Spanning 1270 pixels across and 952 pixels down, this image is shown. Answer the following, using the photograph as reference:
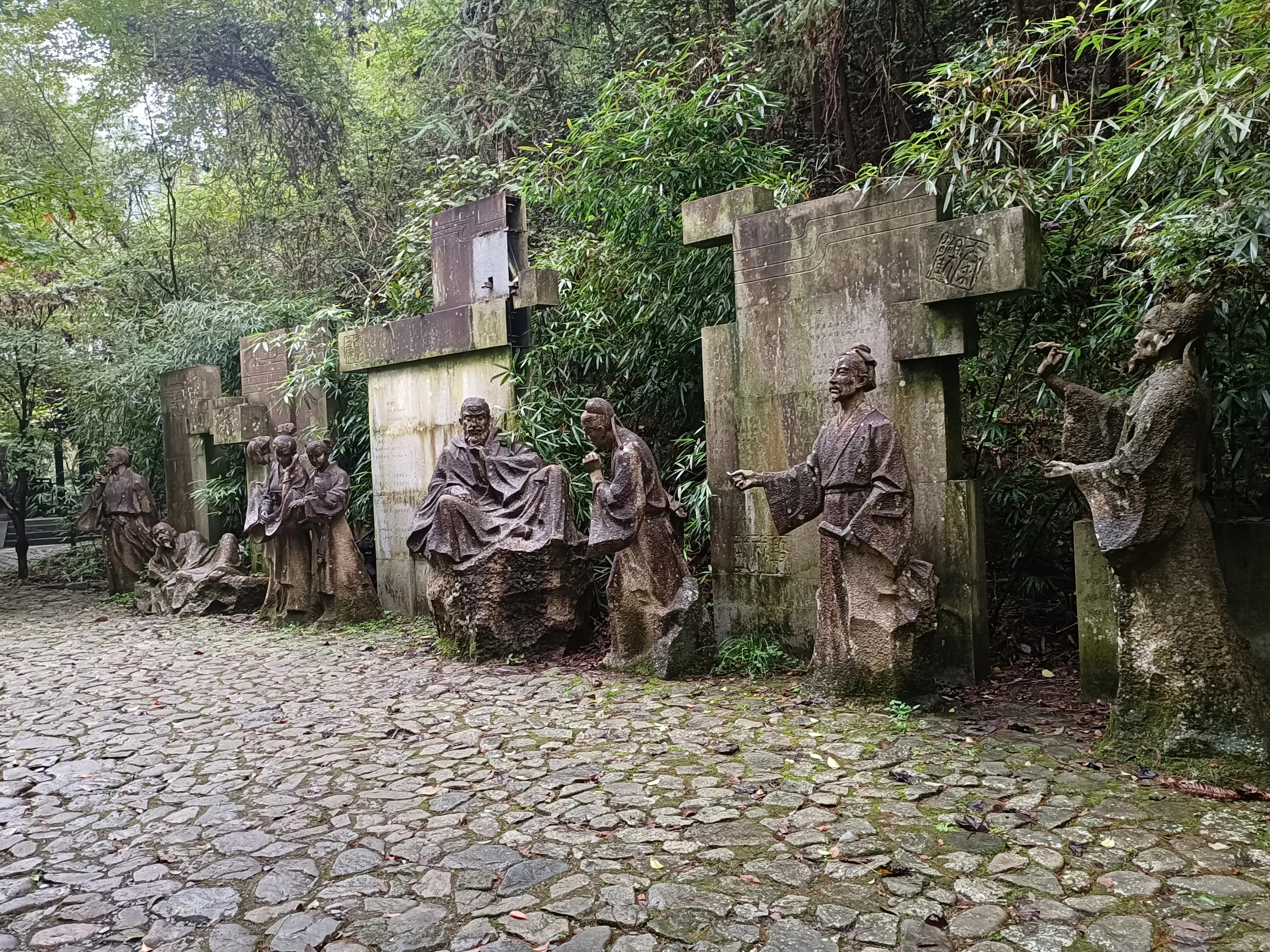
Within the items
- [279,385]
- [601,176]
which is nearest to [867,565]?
[601,176]

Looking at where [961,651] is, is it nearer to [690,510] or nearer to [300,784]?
[690,510]

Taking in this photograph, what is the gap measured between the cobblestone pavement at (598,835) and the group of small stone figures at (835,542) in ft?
1.42

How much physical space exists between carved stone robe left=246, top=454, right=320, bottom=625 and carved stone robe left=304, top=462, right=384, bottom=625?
124mm

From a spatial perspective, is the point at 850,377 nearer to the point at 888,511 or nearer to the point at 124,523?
the point at 888,511

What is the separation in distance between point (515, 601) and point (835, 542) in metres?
2.58

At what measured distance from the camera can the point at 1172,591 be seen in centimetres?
391

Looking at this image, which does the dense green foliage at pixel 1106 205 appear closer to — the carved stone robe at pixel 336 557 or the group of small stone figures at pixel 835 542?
the group of small stone figures at pixel 835 542

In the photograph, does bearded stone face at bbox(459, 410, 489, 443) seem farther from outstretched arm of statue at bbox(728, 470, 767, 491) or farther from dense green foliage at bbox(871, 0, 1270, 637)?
dense green foliage at bbox(871, 0, 1270, 637)

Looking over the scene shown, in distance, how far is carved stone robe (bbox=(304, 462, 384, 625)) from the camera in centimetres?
882

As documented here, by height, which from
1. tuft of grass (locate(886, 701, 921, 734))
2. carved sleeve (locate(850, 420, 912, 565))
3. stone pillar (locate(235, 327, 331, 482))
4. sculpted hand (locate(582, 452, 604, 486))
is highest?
stone pillar (locate(235, 327, 331, 482))

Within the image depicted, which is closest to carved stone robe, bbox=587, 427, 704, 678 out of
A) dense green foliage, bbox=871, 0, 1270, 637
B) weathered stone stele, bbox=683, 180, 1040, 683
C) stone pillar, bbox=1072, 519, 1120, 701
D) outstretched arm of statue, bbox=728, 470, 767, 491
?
weathered stone stele, bbox=683, 180, 1040, 683

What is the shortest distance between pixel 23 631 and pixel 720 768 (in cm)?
821

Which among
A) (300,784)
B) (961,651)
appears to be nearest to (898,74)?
(961,651)

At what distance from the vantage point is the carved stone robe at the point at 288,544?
894 cm
